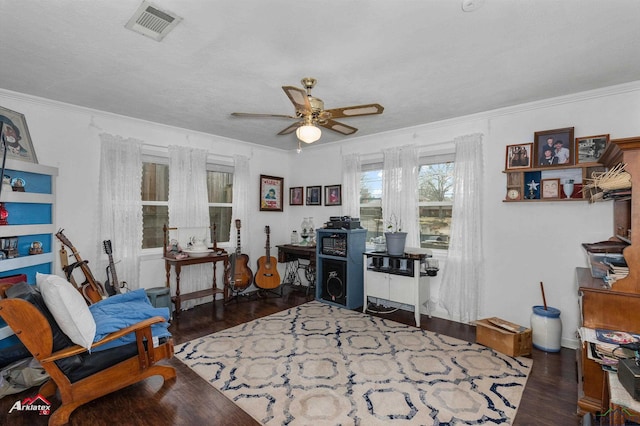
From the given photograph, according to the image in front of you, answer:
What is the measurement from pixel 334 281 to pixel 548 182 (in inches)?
109

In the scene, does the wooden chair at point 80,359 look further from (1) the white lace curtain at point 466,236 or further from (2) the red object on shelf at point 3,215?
(1) the white lace curtain at point 466,236

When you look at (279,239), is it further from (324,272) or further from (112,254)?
(112,254)

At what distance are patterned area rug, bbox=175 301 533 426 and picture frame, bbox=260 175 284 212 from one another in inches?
88.7

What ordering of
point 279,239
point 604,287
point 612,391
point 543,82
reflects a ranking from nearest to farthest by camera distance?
point 612,391 → point 604,287 → point 543,82 → point 279,239

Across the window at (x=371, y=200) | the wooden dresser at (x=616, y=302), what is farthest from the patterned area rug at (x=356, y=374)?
the window at (x=371, y=200)

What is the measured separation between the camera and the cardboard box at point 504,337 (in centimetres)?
281

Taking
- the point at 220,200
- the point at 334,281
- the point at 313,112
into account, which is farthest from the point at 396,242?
the point at 220,200

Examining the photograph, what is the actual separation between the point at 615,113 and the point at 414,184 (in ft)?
6.55

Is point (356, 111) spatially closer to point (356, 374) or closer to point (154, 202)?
point (356, 374)

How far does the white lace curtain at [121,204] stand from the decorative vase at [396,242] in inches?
124

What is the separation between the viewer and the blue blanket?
212 cm

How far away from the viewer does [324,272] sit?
4457 mm

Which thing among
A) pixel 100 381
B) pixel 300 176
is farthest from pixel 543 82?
pixel 100 381

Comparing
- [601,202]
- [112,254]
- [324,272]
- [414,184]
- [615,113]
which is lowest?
[324,272]
